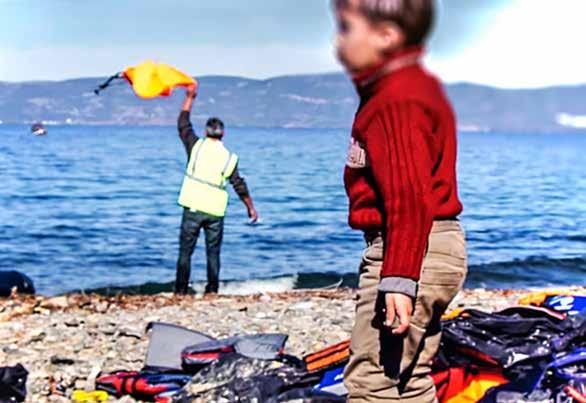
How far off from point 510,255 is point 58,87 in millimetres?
69579

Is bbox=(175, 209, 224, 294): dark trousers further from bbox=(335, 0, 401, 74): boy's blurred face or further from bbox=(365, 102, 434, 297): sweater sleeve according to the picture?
bbox=(335, 0, 401, 74): boy's blurred face

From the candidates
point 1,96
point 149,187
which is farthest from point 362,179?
point 1,96

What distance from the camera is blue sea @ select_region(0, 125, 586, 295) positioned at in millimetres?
18219

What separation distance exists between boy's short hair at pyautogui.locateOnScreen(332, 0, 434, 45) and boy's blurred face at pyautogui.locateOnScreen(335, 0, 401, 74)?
0.10ft

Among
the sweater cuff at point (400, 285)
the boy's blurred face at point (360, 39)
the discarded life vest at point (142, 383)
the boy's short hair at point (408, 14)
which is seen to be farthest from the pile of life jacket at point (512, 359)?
the boy's short hair at point (408, 14)

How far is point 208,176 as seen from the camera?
11.8 meters

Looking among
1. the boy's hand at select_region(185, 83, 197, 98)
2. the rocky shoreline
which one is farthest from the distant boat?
the rocky shoreline

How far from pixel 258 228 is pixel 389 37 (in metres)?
23.8

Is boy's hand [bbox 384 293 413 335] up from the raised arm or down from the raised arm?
down

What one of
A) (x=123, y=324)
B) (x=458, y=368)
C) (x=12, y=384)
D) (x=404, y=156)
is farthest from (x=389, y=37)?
(x=123, y=324)

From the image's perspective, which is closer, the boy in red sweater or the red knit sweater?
the boy in red sweater

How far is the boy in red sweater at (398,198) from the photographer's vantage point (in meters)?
3.42

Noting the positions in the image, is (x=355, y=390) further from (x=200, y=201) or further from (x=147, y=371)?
(x=200, y=201)

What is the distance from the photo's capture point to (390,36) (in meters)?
3.37
